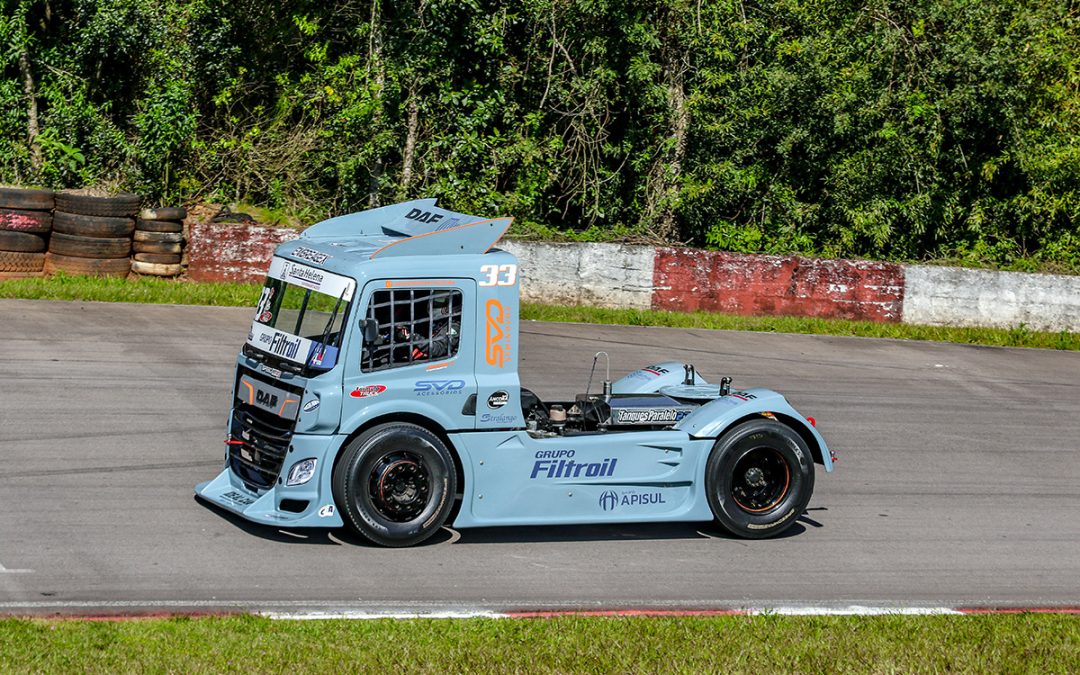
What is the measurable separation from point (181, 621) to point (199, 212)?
1546 centimetres

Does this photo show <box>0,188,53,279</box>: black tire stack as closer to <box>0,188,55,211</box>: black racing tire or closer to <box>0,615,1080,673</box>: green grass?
<box>0,188,55,211</box>: black racing tire

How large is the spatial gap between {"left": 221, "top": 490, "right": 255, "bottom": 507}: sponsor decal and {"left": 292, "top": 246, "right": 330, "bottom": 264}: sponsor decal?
6.26 feet

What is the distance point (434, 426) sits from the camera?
9672 millimetres

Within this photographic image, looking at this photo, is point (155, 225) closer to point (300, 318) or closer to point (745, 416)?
point (300, 318)

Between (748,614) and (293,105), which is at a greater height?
(293,105)

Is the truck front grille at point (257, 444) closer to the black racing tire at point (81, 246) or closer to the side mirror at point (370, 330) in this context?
the side mirror at point (370, 330)

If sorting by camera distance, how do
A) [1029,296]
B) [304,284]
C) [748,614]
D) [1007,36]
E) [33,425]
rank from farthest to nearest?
[1007,36]
[1029,296]
[33,425]
[304,284]
[748,614]

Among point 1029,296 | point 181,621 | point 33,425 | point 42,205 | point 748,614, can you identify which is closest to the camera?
point 181,621

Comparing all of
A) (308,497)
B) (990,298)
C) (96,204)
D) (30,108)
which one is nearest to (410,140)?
(96,204)

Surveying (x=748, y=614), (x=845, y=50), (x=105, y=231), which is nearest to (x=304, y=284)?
(x=748, y=614)

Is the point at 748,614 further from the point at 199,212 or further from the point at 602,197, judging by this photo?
the point at 602,197

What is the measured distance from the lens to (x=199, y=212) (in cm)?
2238

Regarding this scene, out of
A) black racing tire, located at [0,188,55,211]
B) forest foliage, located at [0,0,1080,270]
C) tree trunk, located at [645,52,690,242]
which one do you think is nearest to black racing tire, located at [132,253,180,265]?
black racing tire, located at [0,188,55,211]

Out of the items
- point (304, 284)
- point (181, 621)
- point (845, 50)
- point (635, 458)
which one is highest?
point (845, 50)
